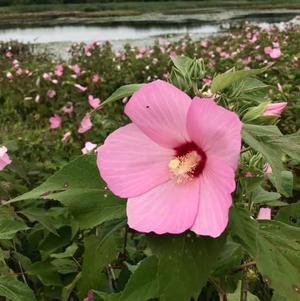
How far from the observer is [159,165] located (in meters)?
0.77

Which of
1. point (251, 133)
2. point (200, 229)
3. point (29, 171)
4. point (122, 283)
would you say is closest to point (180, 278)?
point (200, 229)

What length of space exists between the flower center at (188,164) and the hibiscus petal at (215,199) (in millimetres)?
22

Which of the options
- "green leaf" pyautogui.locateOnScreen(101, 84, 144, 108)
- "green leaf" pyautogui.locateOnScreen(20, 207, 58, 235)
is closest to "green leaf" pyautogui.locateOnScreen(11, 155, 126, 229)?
"green leaf" pyautogui.locateOnScreen(101, 84, 144, 108)

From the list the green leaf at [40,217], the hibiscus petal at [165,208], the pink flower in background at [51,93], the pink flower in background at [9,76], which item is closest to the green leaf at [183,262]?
the hibiscus petal at [165,208]

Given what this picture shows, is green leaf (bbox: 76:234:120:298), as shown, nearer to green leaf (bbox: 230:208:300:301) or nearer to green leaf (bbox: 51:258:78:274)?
green leaf (bbox: 230:208:300:301)

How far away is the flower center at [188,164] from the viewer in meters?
0.75

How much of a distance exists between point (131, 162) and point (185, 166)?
0.06m

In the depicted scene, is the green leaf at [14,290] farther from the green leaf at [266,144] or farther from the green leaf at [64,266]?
the green leaf at [266,144]

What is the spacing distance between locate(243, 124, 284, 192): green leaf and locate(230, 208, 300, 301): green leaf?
61mm

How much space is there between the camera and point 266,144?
0.73 meters

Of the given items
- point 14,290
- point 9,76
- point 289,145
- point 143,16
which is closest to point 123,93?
point 289,145

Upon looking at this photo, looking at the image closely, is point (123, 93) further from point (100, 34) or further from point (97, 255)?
point (100, 34)

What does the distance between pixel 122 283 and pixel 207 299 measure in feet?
1.26

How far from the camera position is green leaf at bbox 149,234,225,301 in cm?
70
